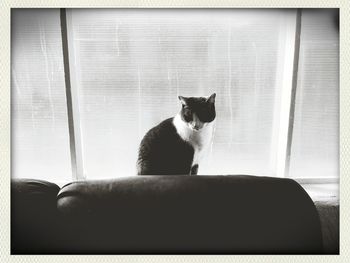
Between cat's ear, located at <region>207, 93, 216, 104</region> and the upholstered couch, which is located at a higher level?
cat's ear, located at <region>207, 93, 216, 104</region>

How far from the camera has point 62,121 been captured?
1.57m

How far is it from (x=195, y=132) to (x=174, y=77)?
345 millimetres

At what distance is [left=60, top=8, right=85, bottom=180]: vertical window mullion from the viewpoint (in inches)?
56.6

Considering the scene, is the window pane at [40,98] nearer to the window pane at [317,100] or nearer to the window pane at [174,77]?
the window pane at [174,77]

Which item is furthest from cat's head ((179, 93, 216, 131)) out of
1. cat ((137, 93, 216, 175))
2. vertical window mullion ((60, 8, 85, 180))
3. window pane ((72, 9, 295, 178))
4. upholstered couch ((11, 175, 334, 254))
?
vertical window mullion ((60, 8, 85, 180))

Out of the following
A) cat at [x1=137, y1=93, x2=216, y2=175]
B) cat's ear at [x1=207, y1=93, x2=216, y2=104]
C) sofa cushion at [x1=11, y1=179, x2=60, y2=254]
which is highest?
cat's ear at [x1=207, y1=93, x2=216, y2=104]

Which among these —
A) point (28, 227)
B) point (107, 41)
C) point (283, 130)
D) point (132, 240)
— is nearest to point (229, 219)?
point (132, 240)

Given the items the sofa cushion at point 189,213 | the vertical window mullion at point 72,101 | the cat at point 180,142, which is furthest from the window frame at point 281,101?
the sofa cushion at point 189,213

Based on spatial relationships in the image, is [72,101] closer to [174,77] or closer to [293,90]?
[174,77]

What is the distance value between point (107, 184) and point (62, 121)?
784 millimetres

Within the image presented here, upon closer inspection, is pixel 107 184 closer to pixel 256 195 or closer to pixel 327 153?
pixel 256 195

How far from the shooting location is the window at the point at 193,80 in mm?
1412

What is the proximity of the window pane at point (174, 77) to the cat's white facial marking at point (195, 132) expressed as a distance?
25 centimetres

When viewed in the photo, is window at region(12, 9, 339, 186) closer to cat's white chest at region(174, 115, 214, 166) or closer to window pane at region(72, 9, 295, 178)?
window pane at region(72, 9, 295, 178)
